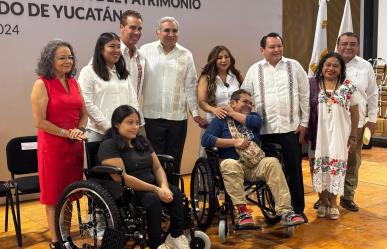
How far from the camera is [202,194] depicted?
Result: 132 inches

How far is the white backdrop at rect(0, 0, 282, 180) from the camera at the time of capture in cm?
409

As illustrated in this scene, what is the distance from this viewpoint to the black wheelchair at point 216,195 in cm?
311

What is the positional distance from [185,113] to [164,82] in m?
0.29

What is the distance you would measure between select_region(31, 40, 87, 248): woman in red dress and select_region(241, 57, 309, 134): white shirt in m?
1.30

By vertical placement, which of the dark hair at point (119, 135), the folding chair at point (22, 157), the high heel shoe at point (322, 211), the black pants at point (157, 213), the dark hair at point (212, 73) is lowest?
the high heel shoe at point (322, 211)

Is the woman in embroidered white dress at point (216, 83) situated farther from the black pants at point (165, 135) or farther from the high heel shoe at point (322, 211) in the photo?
the high heel shoe at point (322, 211)

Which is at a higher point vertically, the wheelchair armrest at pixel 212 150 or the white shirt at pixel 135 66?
the white shirt at pixel 135 66

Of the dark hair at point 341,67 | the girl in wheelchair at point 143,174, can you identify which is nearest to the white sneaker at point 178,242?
the girl in wheelchair at point 143,174

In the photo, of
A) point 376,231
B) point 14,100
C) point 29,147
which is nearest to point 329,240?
point 376,231

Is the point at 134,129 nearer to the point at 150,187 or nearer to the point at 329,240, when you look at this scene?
the point at 150,187

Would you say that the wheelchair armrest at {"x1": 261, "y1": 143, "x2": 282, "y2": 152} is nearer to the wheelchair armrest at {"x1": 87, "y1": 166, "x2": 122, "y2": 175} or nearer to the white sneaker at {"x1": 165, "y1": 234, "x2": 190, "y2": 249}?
the white sneaker at {"x1": 165, "y1": 234, "x2": 190, "y2": 249}

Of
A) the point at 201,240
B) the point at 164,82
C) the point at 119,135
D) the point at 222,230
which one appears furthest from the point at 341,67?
the point at 119,135

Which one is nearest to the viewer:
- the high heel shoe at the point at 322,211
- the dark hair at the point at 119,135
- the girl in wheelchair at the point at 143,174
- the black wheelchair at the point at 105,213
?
the black wheelchair at the point at 105,213

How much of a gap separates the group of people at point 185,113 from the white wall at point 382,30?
501 centimetres
